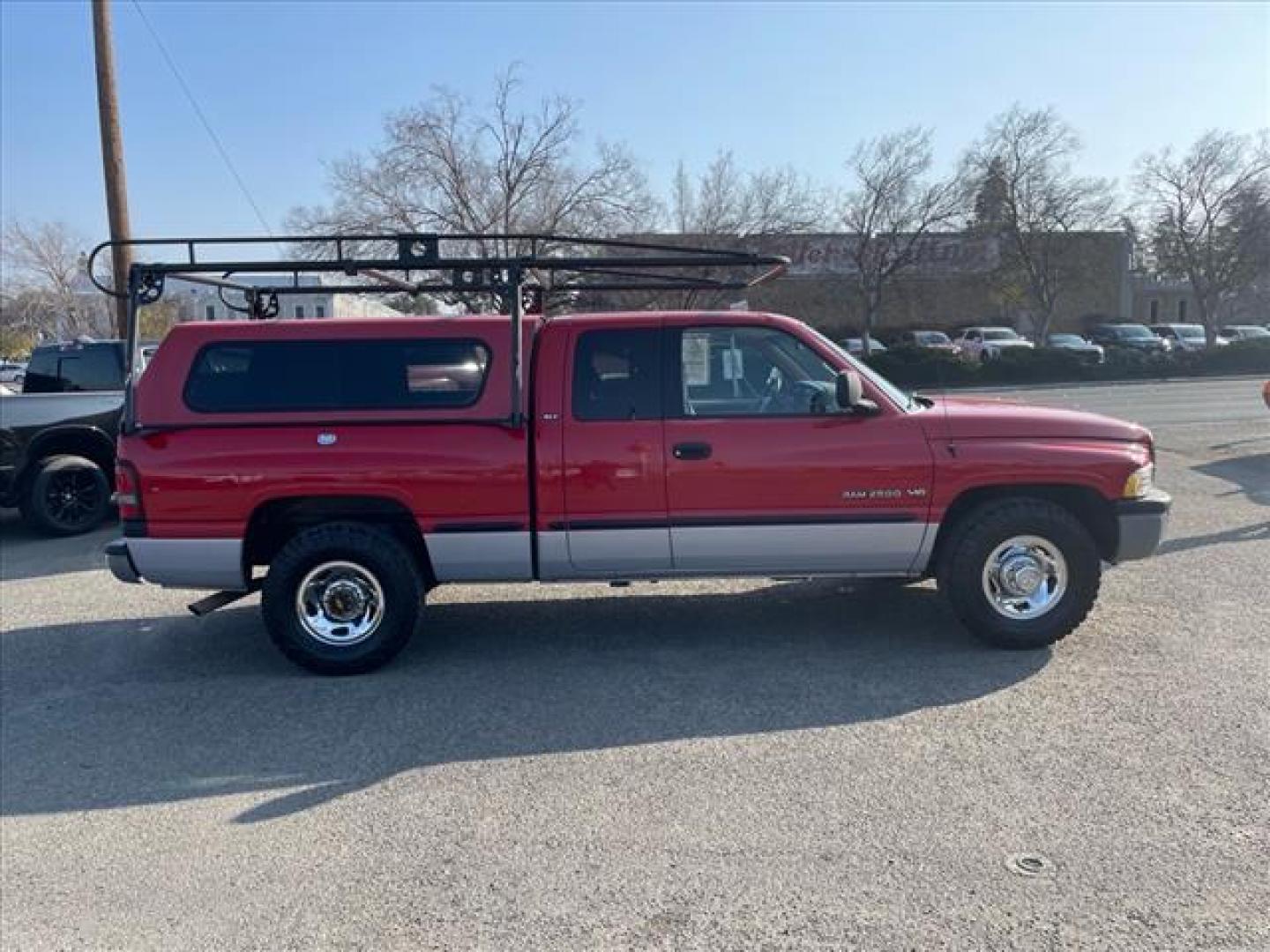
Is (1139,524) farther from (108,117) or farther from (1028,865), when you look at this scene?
(108,117)

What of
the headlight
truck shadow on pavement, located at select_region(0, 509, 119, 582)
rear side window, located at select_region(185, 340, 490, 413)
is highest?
rear side window, located at select_region(185, 340, 490, 413)

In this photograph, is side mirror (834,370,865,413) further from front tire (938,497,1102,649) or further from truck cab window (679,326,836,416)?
front tire (938,497,1102,649)

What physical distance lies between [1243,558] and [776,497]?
4456 millimetres

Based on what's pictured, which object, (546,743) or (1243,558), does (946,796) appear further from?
(1243,558)

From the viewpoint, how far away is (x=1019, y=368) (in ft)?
110

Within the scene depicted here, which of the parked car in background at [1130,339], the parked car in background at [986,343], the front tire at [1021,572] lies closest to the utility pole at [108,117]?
the front tire at [1021,572]

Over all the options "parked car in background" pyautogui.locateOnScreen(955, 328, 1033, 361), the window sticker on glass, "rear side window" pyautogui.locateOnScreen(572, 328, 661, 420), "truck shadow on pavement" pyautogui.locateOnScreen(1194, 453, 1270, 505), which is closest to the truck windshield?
the window sticker on glass

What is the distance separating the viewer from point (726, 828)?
11.4 feet

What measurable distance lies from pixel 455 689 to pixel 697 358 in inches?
89.5

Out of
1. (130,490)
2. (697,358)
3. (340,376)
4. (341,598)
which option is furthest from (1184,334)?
(130,490)

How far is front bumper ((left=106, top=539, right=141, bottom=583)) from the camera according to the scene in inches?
207

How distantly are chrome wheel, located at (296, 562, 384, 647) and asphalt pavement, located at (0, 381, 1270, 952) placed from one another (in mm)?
305

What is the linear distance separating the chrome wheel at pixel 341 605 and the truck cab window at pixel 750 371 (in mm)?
2123

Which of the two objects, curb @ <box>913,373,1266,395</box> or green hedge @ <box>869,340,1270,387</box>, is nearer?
curb @ <box>913,373,1266,395</box>
